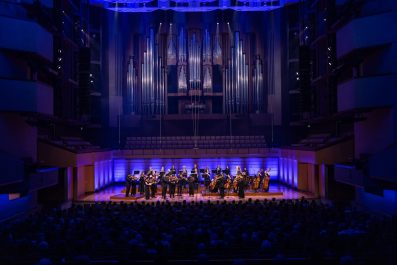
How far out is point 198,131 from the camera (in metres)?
24.3

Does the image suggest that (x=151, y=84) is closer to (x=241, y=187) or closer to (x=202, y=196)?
(x=202, y=196)

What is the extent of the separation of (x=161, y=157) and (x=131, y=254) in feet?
50.2

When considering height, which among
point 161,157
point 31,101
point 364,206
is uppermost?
point 31,101

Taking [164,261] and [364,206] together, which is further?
[364,206]

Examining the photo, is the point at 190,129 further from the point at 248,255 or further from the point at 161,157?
the point at 248,255

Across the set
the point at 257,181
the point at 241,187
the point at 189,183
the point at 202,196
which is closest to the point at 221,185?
the point at 241,187

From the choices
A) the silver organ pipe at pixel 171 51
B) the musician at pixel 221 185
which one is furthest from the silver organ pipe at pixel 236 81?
the musician at pixel 221 185

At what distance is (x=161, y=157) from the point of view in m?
22.7

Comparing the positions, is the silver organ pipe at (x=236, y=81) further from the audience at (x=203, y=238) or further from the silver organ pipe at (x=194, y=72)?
the audience at (x=203, y=238)

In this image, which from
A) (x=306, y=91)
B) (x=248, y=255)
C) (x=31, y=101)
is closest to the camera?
(x=248, y=255)

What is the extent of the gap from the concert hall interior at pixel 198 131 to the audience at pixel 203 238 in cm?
4

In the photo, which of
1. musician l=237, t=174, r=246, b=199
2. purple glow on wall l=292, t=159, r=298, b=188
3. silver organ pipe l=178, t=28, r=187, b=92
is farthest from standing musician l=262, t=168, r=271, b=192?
silver organ pipe l=178, t=28, r=187, b=92

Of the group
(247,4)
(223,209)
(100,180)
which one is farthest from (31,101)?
(247,4)

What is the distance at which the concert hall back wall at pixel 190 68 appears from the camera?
23891mm
